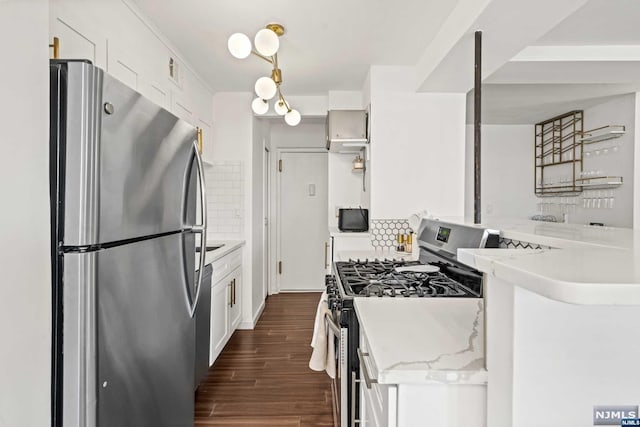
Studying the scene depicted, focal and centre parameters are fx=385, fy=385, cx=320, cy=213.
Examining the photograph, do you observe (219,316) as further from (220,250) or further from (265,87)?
(265,87)

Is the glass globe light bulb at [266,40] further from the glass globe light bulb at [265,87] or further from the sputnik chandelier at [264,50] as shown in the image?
the glass globe light bulb at [265,87]

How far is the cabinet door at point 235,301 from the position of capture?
342 centimetres

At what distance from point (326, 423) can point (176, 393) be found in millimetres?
1050

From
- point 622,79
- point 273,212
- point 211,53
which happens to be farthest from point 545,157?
point 211,53

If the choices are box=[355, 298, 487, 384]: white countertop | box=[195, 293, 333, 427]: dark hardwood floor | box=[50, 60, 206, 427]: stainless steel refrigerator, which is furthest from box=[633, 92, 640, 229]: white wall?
box=[50, 60, 206, 427]: stainless steel refrigerator

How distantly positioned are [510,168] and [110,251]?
5141mm

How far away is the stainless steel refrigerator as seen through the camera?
95 cm

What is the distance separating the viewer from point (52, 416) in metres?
0.96

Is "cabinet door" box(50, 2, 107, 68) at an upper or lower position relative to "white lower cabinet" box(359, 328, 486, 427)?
upper

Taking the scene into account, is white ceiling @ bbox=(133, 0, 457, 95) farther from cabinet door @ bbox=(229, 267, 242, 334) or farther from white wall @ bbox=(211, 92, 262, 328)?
cabinet door @ bbox=(229, 267, 242, 334)

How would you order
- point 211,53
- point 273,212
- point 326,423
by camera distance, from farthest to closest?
1. point 273,212
2. point 211,53
3. point 326,423

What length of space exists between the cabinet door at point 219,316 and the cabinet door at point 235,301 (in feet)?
0.43

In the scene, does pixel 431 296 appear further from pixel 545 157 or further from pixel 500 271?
pixel 545 157

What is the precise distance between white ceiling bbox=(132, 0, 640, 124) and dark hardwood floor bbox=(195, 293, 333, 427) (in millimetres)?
2368
